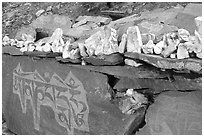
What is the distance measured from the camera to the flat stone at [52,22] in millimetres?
4723

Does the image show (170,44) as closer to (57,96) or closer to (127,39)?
(127,39)

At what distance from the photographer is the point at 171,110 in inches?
113

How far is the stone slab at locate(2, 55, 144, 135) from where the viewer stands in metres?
3.28

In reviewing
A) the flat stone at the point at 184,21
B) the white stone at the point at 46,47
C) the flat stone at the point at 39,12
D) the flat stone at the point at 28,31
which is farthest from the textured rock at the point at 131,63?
the flat stone at the point at 39,12

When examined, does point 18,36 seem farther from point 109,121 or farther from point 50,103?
point 109,121

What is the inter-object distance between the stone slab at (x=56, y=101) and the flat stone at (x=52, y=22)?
28.0 inches

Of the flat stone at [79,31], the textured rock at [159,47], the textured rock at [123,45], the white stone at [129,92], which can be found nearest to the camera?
the textured rock at [159,47]

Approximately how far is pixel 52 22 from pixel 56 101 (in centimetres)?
148

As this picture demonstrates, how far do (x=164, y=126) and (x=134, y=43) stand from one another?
701mm

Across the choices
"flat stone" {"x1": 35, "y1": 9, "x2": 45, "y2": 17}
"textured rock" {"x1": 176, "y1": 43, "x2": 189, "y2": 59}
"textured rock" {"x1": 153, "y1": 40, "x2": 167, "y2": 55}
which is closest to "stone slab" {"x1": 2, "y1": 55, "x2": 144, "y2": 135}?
"textured rock" {"x1": 153, "y1": 40, "x2": 167, "y2": 55}

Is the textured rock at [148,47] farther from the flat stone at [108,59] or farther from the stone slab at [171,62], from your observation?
the flat stone at [108,59]

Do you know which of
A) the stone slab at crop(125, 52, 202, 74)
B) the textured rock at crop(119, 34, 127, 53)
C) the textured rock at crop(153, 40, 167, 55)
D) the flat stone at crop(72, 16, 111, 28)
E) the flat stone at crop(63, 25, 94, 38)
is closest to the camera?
the stone slab at crop(125, 52, 202, 74)

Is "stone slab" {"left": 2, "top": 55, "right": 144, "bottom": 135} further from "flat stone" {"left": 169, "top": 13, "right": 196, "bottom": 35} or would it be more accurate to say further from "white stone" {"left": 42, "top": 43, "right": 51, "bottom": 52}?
"flat stone" {"left": 169, "top": 13, "right": 196, "bottom": 35}

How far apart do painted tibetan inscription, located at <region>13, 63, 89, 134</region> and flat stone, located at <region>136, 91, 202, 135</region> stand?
730 mm
